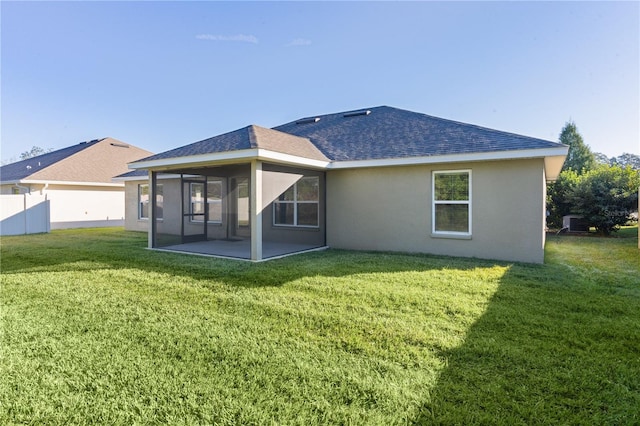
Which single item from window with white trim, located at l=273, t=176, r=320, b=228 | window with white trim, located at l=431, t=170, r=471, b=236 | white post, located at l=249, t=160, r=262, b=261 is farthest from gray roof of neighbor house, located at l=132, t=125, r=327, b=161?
window with white trim, located at l=431, t=170, r=471, b=236

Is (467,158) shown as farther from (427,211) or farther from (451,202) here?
(427,211)

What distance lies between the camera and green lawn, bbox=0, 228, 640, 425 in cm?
248

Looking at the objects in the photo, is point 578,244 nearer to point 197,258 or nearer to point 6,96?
point 197,258

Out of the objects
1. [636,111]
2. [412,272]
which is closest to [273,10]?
[412,272]

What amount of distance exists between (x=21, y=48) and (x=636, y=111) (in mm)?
24815

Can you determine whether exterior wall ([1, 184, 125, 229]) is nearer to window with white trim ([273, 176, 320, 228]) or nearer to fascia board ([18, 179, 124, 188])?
fascia board ([18, 179, 124, 188])

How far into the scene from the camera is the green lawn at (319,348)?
2.48 m

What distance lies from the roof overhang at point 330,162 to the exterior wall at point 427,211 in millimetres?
326

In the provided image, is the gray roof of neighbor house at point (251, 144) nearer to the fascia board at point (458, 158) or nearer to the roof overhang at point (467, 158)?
the fascia board at point (458, 158)

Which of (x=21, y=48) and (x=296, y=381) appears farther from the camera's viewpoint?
(x=21, y=48)

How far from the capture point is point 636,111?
44.3 feet

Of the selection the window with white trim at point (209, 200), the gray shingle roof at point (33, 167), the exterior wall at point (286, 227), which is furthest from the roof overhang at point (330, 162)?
the gray shingle roof at point (33, 167)

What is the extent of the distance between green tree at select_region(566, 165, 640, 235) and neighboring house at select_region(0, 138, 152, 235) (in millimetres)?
22143

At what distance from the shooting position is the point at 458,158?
8258mm
